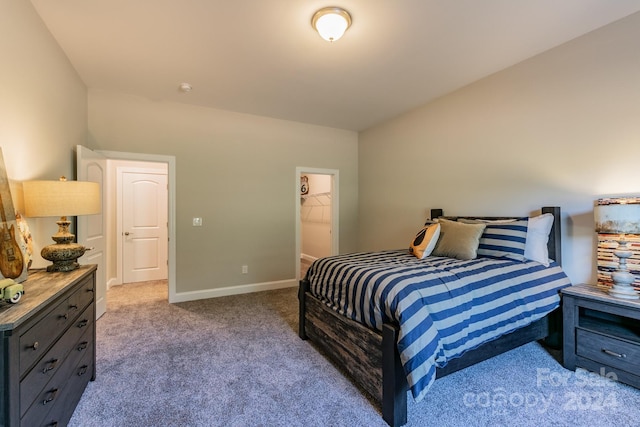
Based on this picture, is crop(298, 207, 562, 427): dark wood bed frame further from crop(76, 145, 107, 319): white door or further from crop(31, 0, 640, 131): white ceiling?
crop(76, 145, 107, 319): white door

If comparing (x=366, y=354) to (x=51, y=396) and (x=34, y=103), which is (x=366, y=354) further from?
(x=34, y=103)

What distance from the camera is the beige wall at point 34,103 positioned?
166 centimetres

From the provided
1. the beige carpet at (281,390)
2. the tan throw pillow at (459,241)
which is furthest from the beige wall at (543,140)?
the beige carpet at (281,390)

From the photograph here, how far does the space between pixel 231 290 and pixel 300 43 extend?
3209 mm

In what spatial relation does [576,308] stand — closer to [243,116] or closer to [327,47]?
[327,47]

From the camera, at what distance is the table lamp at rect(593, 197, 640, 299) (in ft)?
6.15

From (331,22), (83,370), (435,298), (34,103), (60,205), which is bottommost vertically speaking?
(83,370)

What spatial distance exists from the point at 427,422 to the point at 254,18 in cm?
286

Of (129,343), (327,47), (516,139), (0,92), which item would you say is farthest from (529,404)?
(0,92)

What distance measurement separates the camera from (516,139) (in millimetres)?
2824

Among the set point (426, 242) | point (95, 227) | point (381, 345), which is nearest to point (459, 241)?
point (426, 242)

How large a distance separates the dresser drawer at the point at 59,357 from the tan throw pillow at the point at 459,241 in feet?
9.00

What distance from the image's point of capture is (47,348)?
1317 millimetres

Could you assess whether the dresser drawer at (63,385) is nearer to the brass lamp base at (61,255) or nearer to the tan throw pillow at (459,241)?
the brass lamp base at (61,255)
